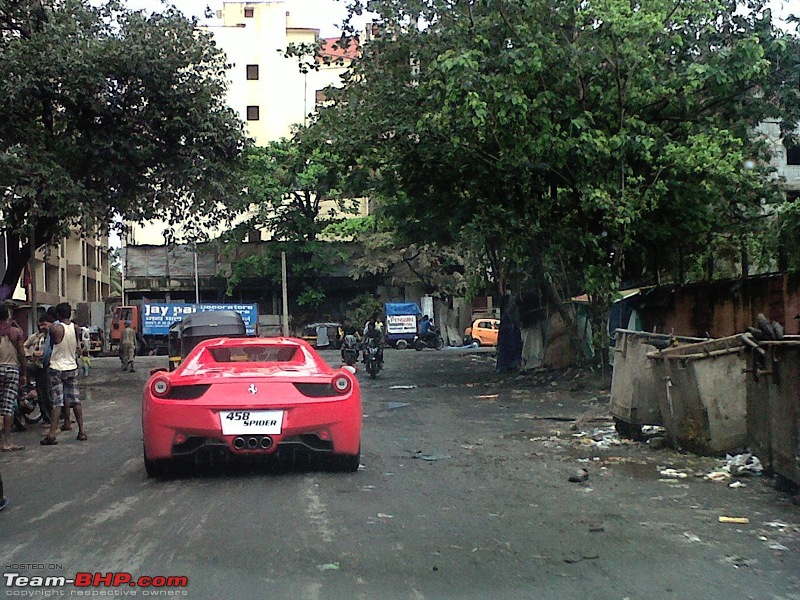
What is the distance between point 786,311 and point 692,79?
4.27 metres

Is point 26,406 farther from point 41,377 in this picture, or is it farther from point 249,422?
point 249,422

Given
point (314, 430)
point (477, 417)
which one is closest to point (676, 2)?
point (477, 417)

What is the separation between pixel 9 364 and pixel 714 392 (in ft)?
24.9

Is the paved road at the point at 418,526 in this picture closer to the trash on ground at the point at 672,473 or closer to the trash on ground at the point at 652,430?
the trash on ground at the point at 672,473

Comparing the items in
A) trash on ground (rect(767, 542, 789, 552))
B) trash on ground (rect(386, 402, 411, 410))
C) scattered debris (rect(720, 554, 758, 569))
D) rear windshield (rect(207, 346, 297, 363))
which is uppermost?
rear windshield (rect(207, 346, 297, 363))

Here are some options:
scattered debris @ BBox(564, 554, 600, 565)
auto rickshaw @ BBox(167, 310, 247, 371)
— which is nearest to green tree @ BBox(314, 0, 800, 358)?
auto rickshaw @ BBox(167, 310, 247, 371)

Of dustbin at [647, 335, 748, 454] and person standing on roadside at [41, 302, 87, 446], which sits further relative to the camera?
person standing on roadside at [41, 302, 87, 446]

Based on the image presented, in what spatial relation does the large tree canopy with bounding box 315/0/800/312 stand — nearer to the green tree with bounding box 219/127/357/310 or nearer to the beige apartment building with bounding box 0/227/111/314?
the beige apartment building with bounding box 0/227/111/314

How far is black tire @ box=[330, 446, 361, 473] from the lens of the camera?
8492 millimetres

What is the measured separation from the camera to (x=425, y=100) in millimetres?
17703

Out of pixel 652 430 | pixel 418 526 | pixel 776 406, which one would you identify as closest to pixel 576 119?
pixel 652 430

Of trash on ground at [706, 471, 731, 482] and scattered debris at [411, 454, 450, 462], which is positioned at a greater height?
trash on ground at [706, 471, 731, 482]

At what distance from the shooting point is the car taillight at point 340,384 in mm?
8383

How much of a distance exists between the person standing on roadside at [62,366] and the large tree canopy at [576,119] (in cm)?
725
